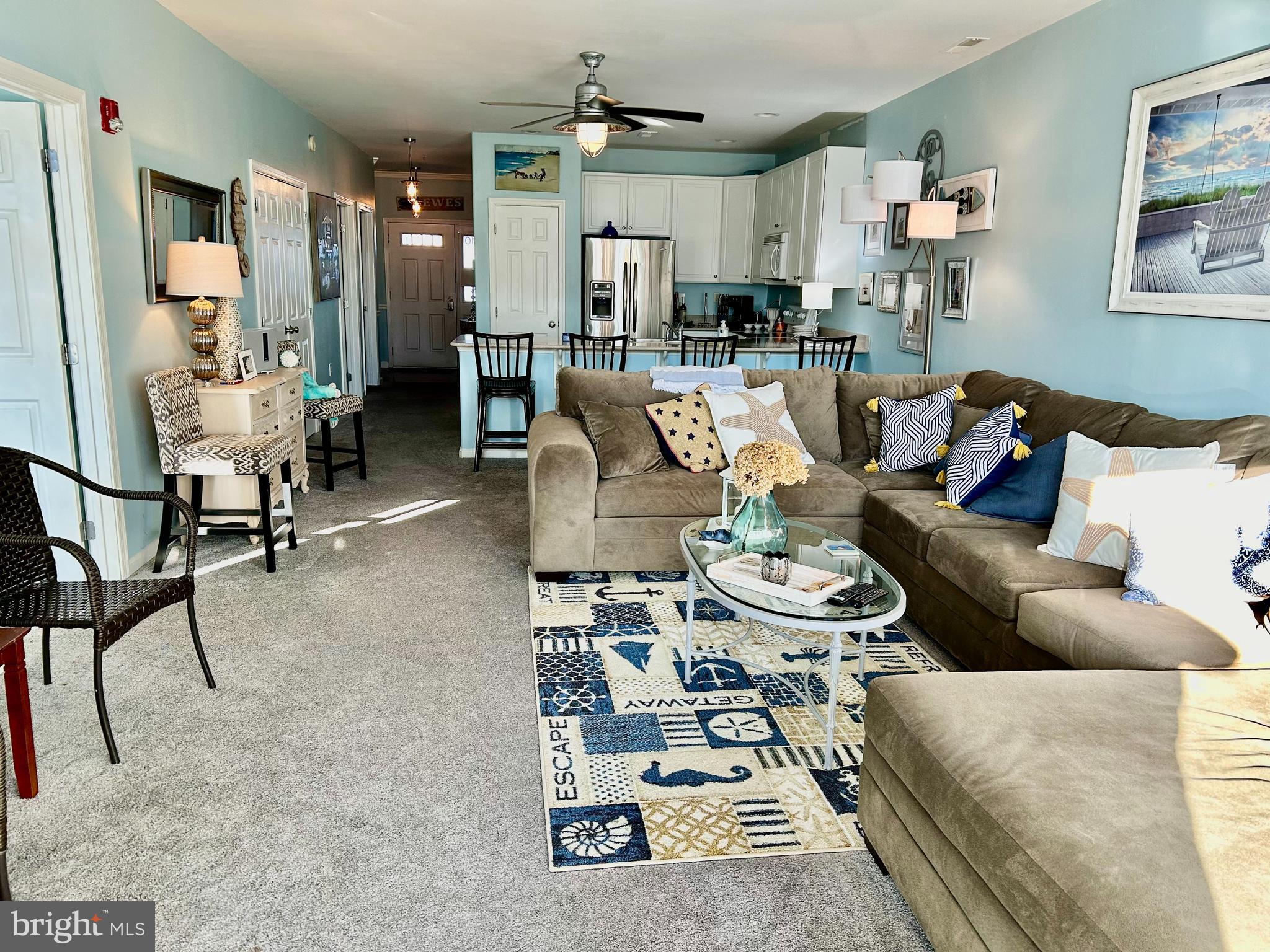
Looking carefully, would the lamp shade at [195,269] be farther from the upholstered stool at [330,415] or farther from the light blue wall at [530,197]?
the light blue wall at [530,197]

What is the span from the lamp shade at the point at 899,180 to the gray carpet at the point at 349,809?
301cm

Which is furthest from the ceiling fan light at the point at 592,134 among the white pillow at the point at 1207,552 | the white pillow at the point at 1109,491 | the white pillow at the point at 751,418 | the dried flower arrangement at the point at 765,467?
the white pillow at the point at 1207,552

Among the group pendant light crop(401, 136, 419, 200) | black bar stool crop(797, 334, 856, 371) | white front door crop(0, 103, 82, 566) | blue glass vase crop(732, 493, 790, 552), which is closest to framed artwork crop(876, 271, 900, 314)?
black bar stool crop(797, 334, 856, 371)

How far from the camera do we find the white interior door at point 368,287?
31.0 ft

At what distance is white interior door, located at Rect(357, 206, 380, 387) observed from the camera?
944 cm

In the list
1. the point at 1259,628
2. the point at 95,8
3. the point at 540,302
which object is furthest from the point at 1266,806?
the point at 540,302

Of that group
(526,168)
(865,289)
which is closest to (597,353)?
(865,289)

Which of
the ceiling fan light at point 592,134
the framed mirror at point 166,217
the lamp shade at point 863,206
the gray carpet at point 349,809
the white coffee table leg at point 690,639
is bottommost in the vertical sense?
the gray carpet at point 349,809

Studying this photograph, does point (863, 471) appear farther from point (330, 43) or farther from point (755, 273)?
point (755, 273)

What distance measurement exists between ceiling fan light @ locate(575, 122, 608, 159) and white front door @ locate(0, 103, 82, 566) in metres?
2.49

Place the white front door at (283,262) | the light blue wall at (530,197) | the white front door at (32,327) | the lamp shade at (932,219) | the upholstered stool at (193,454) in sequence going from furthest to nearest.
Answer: the light blue wall at (530,197) → the white front door at (283,262) → the lamp shade at (932,219) → the upholstered stool at (193,454) → the white front door at (32,327)

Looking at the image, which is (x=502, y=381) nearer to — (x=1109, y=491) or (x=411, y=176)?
(x=1109, y=491)

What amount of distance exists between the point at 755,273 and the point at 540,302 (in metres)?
2.13

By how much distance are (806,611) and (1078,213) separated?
279 cm
